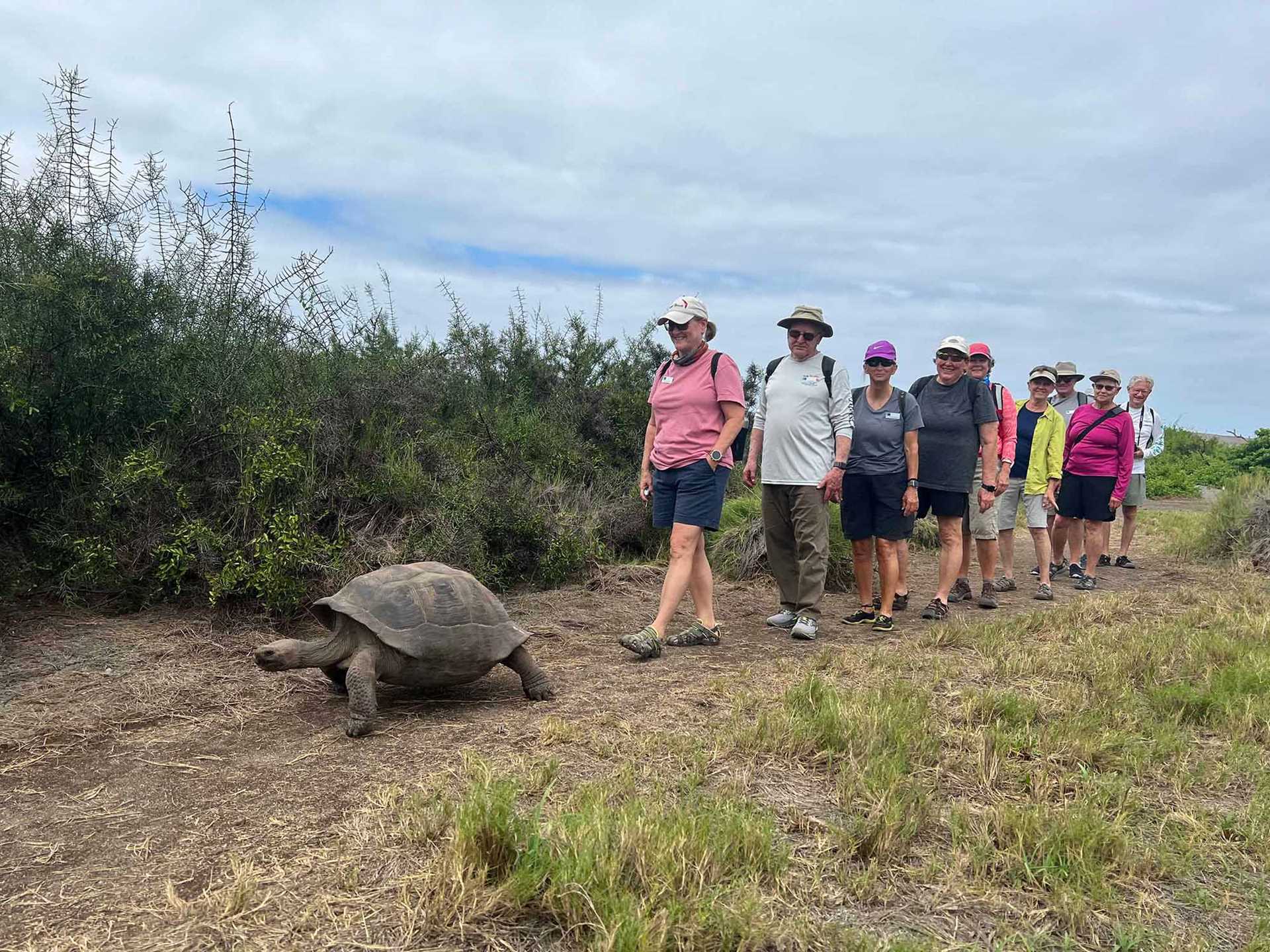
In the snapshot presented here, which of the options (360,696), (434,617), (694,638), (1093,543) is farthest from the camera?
(1093,543)

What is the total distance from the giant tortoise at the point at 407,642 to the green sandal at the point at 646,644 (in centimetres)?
101

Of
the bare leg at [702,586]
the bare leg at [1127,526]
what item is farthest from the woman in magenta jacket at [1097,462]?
the bare leg at [702,586]

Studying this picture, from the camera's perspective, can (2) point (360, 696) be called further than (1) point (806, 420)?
No

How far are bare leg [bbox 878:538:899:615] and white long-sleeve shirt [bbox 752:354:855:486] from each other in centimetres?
88

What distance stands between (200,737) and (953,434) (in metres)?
6.18

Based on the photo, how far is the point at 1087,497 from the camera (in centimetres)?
957

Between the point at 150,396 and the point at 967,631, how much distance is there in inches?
258

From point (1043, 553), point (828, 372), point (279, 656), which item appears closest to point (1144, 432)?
point (1043, 553)

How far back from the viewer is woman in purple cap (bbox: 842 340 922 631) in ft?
23.2

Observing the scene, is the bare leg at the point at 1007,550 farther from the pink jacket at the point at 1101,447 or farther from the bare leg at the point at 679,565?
the bare leg at the point at 679,565

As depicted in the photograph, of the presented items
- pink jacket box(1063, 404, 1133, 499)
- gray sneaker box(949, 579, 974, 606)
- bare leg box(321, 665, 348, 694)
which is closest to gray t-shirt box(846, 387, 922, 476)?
gray sneaker box(949, 579, 974, 606)

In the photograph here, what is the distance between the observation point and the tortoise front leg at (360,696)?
4312mm

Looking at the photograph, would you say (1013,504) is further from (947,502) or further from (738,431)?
(738,431)

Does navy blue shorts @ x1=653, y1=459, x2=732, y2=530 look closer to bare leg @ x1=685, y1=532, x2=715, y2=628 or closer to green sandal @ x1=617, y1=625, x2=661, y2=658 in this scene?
bare leg @ x1=685, y1=532, x2=715, y2=628
